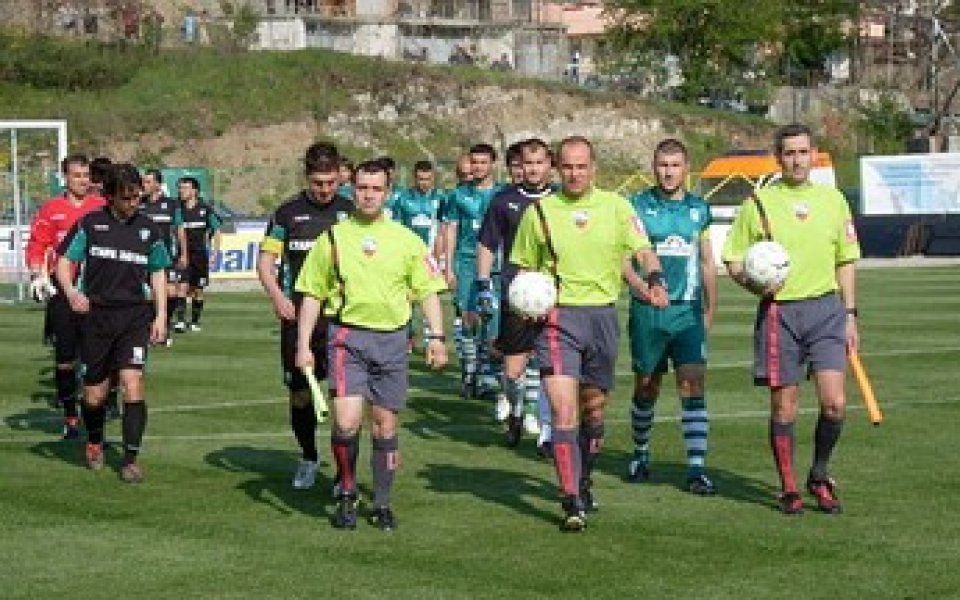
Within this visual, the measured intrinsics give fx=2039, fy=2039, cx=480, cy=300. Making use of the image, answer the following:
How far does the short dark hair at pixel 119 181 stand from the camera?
14117mm

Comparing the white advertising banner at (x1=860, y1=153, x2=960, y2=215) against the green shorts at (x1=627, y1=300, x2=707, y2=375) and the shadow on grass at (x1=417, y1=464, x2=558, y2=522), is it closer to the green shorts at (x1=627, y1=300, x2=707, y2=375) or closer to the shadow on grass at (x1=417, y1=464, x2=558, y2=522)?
the shadow on grass at (x1=417, y1=464, x2=558, y2=522)

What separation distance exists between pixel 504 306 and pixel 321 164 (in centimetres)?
233

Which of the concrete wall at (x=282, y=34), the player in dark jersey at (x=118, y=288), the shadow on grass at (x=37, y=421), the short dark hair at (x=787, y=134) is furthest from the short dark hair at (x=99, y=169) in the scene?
the concrete wall at (x=282, y=34)

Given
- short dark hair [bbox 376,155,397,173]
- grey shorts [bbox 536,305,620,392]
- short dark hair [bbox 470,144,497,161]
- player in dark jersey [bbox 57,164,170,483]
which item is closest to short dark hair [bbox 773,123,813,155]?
grey shorts [bbox 536,305,620,392]

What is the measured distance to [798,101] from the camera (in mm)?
80000

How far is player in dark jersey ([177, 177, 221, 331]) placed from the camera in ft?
94.0

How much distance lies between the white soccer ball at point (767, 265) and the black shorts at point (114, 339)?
15.0 ft

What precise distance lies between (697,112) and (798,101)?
7.84 m

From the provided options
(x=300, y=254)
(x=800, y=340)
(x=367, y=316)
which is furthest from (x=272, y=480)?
→ (x=800, y=340)

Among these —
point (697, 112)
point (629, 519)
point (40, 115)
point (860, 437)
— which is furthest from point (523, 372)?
point (697, 112)

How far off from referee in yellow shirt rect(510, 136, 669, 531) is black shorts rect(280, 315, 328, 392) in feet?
5.76

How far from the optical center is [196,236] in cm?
2941

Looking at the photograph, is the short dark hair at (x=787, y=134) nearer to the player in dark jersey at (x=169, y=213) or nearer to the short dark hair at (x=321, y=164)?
the short dark hair at (x=321, y=164)

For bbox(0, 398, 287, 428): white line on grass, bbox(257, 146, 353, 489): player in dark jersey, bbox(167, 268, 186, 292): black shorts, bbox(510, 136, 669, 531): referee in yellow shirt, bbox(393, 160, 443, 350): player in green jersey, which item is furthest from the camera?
bbox(167, 268, 186, 292): black shorts
